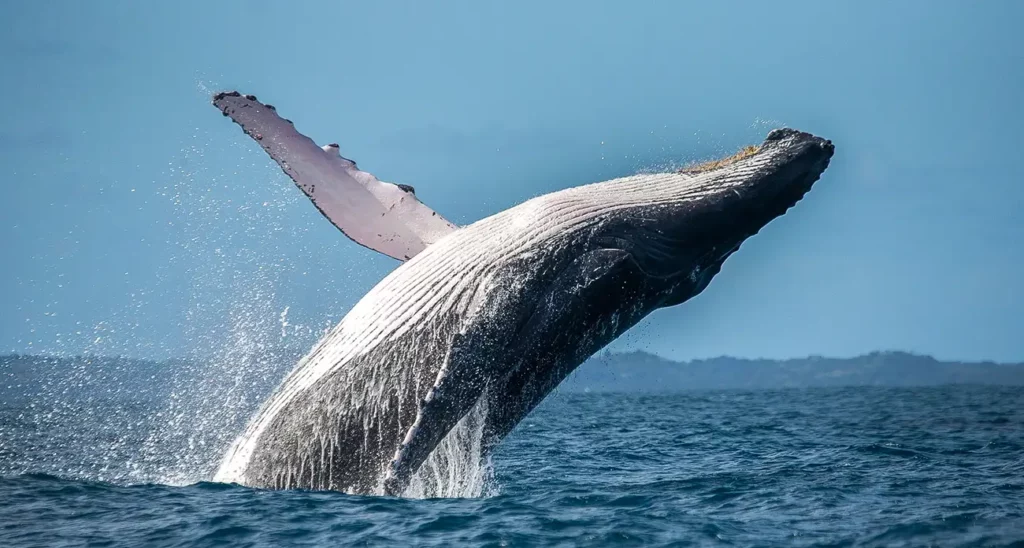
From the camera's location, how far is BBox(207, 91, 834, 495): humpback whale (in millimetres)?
8453

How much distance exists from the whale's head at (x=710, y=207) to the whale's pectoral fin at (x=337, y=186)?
2516 mm

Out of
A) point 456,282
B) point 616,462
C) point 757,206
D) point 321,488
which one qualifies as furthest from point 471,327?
point 616,462

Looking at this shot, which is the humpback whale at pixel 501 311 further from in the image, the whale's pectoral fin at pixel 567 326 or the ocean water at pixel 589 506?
the ocean water at pixel 589 506

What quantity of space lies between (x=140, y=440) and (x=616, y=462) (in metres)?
11.9

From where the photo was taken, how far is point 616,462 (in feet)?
46.8

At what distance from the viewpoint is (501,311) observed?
27.6ft

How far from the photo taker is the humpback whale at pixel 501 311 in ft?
27.7

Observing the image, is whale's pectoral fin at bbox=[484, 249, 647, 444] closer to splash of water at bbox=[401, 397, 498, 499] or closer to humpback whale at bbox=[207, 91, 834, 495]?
humpback whale at bbox=[207, 91, 834, 495]

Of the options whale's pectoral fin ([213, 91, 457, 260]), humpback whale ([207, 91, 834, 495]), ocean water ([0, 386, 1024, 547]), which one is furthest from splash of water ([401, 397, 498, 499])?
whale's pectoral fin ([213, 91, 457, 260])

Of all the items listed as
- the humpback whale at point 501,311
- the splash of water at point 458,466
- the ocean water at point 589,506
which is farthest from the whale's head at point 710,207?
the ocean water at point 589,506

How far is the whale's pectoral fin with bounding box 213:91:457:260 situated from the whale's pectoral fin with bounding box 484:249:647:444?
232cm

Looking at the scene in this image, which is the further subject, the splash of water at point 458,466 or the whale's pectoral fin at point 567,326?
the splash of water at point 458,466

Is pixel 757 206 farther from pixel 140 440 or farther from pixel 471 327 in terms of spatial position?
pixel 140 440

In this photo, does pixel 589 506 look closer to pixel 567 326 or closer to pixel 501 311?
pixel 567 326
